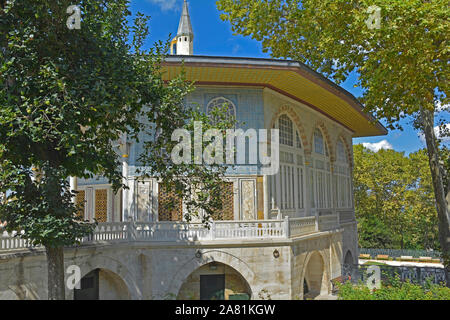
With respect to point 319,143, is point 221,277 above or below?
below

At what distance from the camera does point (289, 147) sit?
16219 mm

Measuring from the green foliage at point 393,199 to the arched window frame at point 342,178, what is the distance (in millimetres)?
10136

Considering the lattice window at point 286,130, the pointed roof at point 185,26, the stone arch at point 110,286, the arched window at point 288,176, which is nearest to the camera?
the stone arch at point 110,286

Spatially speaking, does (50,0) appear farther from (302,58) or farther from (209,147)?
(302,58)

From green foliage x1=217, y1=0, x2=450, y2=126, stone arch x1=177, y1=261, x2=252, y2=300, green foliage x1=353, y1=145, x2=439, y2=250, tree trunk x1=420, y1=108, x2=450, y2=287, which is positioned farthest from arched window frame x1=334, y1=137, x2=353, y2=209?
stone arch x1=177, y1=261, x2=252, y2=300

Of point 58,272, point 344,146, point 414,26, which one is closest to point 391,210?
point 344,146

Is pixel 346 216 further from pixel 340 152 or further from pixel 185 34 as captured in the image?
pixel 185 34

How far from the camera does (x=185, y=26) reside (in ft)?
112

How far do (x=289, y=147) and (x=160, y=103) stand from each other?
9062mm

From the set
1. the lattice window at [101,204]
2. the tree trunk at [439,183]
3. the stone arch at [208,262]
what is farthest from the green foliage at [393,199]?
the lattice window at [101,204]

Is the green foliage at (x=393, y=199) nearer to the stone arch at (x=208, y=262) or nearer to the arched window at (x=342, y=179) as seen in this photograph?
the arched window at (x=342, y=179)

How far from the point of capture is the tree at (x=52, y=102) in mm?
6316

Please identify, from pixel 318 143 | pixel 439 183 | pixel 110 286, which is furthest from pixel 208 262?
pixel 318 143

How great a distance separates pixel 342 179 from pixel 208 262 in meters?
12.9
